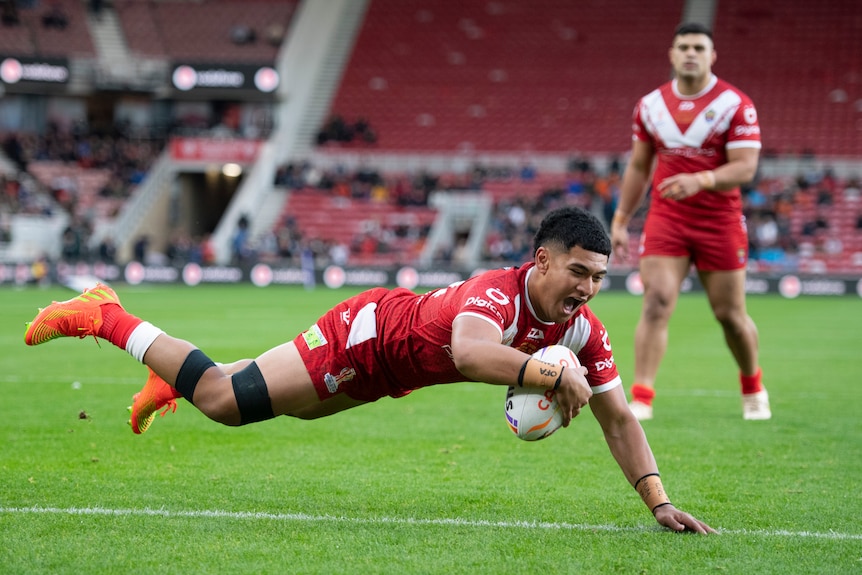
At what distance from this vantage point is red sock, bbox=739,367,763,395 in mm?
8172

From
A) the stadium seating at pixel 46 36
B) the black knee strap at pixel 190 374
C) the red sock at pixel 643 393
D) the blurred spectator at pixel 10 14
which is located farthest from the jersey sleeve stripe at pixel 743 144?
the blurred spectator at pixel 10 14

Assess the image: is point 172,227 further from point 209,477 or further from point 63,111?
point 209,477

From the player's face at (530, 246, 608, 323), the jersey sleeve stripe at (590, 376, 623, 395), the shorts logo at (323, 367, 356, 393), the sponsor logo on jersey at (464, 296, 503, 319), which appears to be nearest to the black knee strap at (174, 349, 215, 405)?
the shorts logo at (323, 367, 356, 393)

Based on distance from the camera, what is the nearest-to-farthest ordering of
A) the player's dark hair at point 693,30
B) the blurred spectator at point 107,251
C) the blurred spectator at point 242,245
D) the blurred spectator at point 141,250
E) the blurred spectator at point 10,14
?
the player's dark hair at point 693,30 < the blurred spectator at point 107,251 < the blurred spectator at point 242,245 < the blurred spectator at point 141,250 < the blurred spectator at point 10,14

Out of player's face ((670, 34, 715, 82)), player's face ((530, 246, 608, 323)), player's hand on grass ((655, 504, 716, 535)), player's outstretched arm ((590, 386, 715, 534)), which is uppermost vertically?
player's face ((670, 34, 715, 82))

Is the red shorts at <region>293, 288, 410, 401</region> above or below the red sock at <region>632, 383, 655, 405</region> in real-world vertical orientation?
above

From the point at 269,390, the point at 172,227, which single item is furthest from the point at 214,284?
the point at 269,390

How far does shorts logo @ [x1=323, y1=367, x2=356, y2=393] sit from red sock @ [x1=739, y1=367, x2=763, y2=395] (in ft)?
13.6

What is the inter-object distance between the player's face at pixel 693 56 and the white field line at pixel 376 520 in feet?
13.3

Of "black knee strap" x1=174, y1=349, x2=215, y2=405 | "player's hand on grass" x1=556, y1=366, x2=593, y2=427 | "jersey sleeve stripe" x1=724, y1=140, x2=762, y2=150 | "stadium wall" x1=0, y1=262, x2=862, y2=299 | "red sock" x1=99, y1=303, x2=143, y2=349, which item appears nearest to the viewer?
"player's hand on grass" x1=556, y1=366, x2=593, y2=427

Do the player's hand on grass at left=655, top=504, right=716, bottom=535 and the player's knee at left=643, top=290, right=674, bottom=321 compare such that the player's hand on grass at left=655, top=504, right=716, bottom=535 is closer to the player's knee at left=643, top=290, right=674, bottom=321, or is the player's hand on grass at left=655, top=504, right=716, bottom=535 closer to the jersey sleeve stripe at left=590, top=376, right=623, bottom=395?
the jersey sleeve stripe at left=590, top=376, right=623, bottom=395

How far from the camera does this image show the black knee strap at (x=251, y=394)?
507cm

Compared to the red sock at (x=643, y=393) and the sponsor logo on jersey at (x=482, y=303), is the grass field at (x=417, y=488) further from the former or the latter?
the sponsor logo on jersey at (x=482, y=303)

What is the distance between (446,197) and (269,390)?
3237 cm
